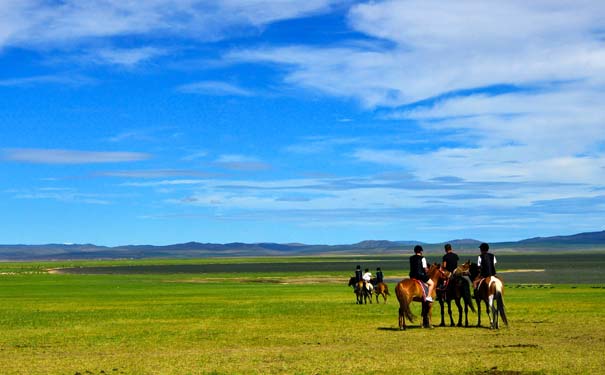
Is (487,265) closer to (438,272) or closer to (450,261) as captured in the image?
(450,261)

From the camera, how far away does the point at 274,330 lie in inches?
1093

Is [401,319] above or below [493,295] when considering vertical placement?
below

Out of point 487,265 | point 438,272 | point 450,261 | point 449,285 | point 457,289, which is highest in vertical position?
point 450,261

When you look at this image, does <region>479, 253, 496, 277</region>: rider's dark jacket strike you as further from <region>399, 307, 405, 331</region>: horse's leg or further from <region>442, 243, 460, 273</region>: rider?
<region>399, 307, 405, 331</region>: horse's leg

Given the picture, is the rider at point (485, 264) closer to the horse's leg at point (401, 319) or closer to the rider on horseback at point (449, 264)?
the rider on horseback at point (449, 264)

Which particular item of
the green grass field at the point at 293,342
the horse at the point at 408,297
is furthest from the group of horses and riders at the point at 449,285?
the green grass field at the point at 293,342

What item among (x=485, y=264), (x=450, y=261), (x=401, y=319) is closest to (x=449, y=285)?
(x=450, y=261)

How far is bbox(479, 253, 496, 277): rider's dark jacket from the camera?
27328 millimetres

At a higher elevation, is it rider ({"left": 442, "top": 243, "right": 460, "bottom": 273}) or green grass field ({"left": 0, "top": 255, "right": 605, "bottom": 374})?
rider ({"left": 442, "top": 243, "right": 460, "bottom": 273})

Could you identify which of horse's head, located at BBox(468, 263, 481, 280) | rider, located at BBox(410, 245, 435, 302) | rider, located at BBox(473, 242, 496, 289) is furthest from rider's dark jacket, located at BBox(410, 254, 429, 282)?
rider, located at BBox(473, 242, 496, 289)

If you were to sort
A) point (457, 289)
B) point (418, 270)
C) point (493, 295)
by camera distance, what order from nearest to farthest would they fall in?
point (493, 295) < point (418, 270) < point (457, 289)

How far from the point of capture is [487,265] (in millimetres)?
27500

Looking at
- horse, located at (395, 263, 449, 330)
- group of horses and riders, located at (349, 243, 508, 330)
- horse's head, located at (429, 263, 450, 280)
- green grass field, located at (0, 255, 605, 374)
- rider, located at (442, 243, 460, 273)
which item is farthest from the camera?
horse's head, located at (429, 263, 450, 280)

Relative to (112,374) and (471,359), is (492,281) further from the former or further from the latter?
(112,374)
